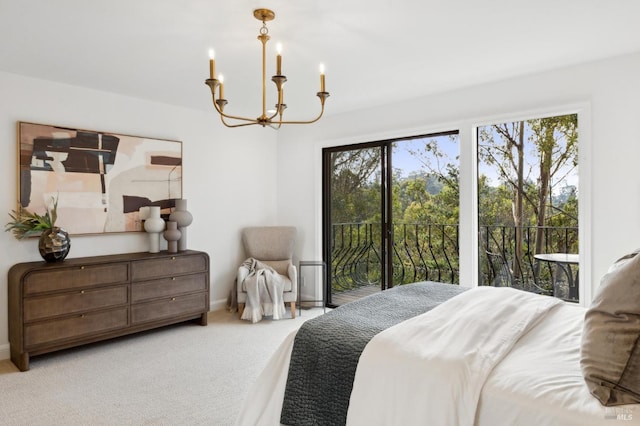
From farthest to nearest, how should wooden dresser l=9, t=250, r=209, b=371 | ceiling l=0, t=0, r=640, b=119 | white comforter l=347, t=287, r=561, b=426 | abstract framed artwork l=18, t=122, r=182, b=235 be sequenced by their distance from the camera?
abstract framed artwork l=18, t=122, r=182, b=235 < wooden dresser l=9, t=250, r=209, b=371 < ceiling l=0, t=0, r=640, b=119 < white comforter l=347, t=287, r=561, b=426

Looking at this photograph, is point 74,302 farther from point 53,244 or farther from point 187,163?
point 187,163

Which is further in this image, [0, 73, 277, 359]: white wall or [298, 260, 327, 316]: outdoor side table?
[298, 260, 327, 316]: outdoor side table

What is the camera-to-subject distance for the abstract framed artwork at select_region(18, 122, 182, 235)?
11.7 ft

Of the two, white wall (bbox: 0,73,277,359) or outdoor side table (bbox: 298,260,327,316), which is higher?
white wall (bbox: 0,73,277,359)

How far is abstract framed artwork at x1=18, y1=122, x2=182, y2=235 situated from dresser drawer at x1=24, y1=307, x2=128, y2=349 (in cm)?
85

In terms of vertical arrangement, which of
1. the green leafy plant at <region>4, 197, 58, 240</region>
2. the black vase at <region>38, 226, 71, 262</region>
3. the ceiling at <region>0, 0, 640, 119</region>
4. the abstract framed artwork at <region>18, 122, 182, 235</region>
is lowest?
the black vase at <region>38, 226, 71, 262</region>

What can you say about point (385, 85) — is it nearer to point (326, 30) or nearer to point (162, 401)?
point (326, 30)

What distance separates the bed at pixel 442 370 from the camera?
1.31m

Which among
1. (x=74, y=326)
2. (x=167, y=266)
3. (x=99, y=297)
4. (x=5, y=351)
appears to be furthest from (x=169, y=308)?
(x=5, y=351)

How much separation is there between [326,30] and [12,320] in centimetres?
342

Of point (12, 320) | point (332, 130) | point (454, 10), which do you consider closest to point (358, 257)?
point (332, 130)

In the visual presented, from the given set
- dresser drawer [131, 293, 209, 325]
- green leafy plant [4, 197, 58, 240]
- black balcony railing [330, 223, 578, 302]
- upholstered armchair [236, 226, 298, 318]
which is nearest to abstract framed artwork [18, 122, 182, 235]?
green leafy plant [4, 197, 58, 240]

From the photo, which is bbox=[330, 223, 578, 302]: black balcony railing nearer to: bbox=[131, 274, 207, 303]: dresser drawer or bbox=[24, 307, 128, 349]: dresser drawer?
bbox=[131, 274, 207, 303]: dresser drawer

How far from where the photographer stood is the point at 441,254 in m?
4.30
